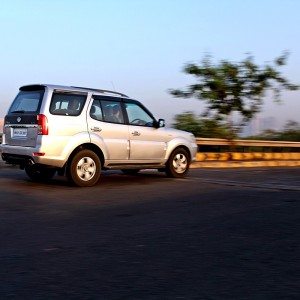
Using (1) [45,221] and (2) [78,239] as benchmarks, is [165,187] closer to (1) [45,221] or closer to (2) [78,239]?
(1) [45,221]

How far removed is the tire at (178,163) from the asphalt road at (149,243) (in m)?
2.09

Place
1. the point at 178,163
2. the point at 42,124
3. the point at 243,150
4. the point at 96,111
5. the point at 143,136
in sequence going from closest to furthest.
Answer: the point at 42,124 → the point at 96,111 → the point at 143,136 → the point at 178,163 → the point at 243,150

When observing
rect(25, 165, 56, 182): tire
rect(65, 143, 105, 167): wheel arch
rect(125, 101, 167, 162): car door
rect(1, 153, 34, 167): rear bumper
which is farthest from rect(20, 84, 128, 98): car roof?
rect(25, 165, 56, 182): tire

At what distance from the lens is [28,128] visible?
34.0ft

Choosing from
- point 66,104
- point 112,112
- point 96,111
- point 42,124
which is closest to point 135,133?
point 112,112

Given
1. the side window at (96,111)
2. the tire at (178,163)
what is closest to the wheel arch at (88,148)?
the side window at (96,111)

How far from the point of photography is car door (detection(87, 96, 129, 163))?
10.8 m

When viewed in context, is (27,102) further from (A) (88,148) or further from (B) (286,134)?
(B) (286,134)

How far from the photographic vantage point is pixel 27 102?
35.2ft

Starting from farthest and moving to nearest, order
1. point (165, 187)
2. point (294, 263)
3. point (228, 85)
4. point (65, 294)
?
1. point (228, 85)
2. point (165, 187)
3. point (294, 263)
4. point (65, 294)

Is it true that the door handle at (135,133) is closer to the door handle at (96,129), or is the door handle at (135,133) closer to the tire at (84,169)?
the door handle at (96,129)

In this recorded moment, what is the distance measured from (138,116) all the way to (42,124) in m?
2.55

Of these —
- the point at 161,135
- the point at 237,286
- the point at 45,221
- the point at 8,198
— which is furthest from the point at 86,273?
the point at 161,135

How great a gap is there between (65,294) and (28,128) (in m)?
6.66
